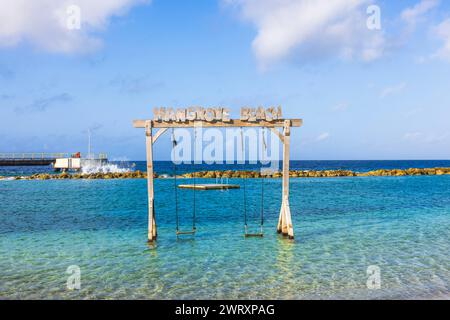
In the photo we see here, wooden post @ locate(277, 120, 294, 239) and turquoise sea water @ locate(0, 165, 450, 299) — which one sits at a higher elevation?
wooden post @ locate(277, 120, 294, 239)

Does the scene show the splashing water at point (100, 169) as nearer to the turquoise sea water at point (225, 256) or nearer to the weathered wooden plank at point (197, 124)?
the turquoise sea water at point (225, 256)

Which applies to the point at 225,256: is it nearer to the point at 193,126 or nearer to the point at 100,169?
the point at 193,126

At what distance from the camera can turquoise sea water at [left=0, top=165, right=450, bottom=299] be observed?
1059 cm

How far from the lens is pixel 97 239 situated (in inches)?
686

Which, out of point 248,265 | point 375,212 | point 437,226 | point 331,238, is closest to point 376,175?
point 375,212

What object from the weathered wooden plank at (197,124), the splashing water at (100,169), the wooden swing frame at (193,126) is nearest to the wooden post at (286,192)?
the wooden swing frame at (193,126)

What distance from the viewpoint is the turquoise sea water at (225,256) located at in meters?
10.6

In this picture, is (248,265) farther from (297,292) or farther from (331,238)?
(331,238)

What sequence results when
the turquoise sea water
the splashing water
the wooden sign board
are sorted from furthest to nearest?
the splashing water, the wooden sign board, the turquoise sea water

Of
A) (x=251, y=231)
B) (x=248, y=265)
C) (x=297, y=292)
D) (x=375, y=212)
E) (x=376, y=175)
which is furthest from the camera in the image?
(x=376, y=175)

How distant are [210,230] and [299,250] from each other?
5.59 meters

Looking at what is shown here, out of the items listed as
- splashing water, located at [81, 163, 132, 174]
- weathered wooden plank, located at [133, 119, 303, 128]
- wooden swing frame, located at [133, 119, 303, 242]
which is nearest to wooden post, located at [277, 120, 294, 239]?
wooden swing frame, located at [133, 119, 303, 242]

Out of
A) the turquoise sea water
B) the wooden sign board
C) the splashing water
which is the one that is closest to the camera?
the turquoise sea water

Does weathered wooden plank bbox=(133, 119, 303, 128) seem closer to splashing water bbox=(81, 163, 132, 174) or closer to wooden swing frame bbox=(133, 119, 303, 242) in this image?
wooden swing frame bbox=(133, 119, 303, 242)
